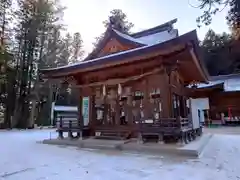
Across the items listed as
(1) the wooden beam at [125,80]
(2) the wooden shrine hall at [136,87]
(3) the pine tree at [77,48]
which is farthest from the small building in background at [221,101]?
(3) the pine tree at [77,48]

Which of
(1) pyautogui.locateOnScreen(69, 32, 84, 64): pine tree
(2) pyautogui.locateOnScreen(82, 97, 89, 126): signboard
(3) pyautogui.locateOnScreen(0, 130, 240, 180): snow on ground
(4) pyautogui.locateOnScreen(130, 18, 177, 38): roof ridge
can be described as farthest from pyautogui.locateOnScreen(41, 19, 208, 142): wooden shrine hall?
(1) pyautogui.locateOnScreen(69, 32, 84, 64): pine tree

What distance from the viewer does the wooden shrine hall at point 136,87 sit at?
19.6ft

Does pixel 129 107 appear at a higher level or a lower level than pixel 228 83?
lower

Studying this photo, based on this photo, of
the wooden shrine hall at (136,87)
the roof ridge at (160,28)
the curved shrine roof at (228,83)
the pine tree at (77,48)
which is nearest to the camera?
the wooden shrine hall at (136,87)

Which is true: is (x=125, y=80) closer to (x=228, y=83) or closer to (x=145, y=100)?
(x=145, y=100)

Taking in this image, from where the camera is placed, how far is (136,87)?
727cm

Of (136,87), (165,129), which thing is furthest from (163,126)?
(136,87)

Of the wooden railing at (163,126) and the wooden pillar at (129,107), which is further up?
the wooden pillar at (129,107)

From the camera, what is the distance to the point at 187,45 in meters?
5.30

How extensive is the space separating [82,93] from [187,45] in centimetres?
467

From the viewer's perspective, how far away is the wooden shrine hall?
5.98 metres

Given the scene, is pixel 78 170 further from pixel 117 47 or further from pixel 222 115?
pixel 222 115

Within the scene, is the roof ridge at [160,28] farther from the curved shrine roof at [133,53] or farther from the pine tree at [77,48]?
the pine tree at [77,48]

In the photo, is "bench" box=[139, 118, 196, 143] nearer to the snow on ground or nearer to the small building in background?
the snow on ground
